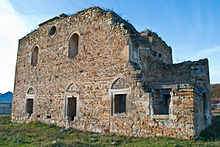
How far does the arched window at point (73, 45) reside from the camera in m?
10.1

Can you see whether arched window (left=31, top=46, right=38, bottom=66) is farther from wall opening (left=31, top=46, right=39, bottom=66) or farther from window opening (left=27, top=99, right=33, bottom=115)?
window opening (left=27, top=99, right=33, bottom=115)

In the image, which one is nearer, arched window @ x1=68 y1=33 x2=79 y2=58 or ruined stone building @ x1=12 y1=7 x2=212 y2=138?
ruined stone building @ x1=12 y1=7 x2=212 y2=138

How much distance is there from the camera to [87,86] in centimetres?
879

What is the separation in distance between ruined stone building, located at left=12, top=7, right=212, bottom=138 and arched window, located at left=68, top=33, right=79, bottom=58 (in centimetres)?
5

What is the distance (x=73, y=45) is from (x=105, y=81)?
3.37 meters

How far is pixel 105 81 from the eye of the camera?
8.19m

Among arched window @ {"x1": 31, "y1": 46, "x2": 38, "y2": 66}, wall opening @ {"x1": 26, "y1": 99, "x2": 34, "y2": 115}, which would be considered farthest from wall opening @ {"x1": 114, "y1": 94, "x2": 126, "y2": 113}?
arched window @ {"x1": 31, "y1": 46, "x2": 38, "y2": 66}

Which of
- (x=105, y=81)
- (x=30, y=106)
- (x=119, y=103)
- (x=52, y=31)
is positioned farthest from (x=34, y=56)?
(x=119, y=103)

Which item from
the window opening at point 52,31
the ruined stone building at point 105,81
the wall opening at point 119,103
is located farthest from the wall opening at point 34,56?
the wall opening at point 119,103

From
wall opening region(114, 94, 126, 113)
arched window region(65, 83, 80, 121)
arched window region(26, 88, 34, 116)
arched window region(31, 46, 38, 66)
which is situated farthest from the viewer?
arched window region(31, 46, 38, 66)

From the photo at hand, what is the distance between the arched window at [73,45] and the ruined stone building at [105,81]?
0.05 meters

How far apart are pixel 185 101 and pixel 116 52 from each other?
11.2 feet

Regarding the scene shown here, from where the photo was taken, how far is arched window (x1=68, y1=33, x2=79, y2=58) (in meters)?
10.1

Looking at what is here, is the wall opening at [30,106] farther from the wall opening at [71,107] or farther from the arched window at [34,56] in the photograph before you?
the wall opening at [71,107]
